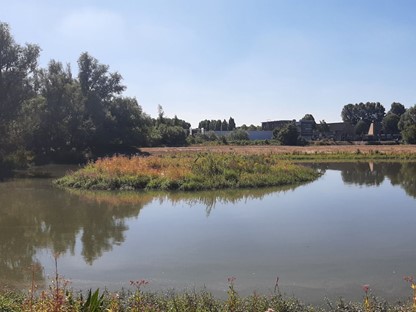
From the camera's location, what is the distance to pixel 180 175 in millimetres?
25094

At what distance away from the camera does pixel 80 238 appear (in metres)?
13.1

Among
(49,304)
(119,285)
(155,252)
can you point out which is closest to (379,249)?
(155,252)

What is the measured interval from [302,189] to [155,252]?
1516 centimetres

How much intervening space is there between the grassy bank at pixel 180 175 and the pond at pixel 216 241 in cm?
200

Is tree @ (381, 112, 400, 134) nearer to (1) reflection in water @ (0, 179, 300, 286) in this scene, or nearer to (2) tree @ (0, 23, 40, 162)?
(2) tree @ (0, 23, 40, 162)

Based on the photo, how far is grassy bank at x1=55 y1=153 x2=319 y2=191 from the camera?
79.4 ft

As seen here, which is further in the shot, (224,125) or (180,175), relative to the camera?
(224,125)

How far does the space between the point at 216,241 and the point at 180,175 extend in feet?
41.6

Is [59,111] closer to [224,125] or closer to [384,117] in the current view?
[224,125]

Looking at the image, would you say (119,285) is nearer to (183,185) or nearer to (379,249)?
(379,249)

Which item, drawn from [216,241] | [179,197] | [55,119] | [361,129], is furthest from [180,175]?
[361,129]

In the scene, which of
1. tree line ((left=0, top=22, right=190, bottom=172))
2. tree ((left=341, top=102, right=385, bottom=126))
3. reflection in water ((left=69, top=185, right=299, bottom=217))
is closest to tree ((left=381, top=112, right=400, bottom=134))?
tree ((left=341, top=102, right=385, bottom=126))

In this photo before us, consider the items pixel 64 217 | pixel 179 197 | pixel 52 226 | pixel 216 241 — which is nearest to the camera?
pixel 216 241

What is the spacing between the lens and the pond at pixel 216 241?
30.0ft
